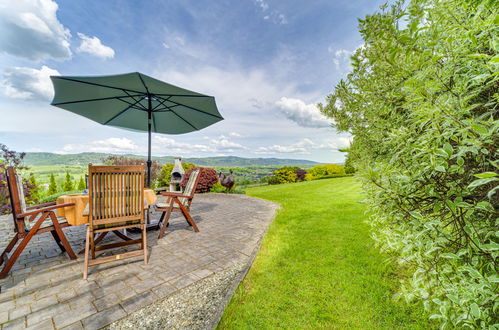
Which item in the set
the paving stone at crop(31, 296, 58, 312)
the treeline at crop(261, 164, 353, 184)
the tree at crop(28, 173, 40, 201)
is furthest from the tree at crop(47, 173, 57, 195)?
the treeline at crop(261, 164, 353, 184)

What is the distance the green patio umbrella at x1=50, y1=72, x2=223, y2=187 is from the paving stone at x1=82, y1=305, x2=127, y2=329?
9.02ft

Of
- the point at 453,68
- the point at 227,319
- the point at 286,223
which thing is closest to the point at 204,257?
the point at 227,319

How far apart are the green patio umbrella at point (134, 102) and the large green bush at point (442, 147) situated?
3.27 m

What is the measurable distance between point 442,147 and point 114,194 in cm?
363

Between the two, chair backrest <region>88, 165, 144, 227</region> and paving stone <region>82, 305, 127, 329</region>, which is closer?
paving stone <region>82, 305, 127, 329</region>

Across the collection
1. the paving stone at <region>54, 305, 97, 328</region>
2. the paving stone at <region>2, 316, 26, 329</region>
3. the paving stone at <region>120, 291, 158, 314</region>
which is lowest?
the paving stone at <region>2, 316, 26, 329</region>

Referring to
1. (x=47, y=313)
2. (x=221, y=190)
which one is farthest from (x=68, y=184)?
(x=47, y=313)

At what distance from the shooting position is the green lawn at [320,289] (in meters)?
1.85

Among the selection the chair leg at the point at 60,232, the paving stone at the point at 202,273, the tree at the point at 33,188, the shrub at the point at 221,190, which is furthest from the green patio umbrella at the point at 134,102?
the tree at the point at 33,188

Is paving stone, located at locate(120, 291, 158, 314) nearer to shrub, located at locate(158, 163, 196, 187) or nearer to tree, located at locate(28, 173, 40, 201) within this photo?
tree, located at locate(28, 173, 40, 201)

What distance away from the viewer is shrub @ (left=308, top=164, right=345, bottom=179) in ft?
72.1

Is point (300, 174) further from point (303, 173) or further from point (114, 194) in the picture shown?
point (114, 194)

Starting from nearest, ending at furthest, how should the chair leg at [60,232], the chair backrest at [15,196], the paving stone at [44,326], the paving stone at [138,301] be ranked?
the paving stone at [44,326]
the paving stone at [138,301]
the chair backrest at [15,196]
the chair leg at [60,232]

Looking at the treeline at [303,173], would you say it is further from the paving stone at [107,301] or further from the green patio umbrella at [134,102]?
the paving stone at [107,301]
